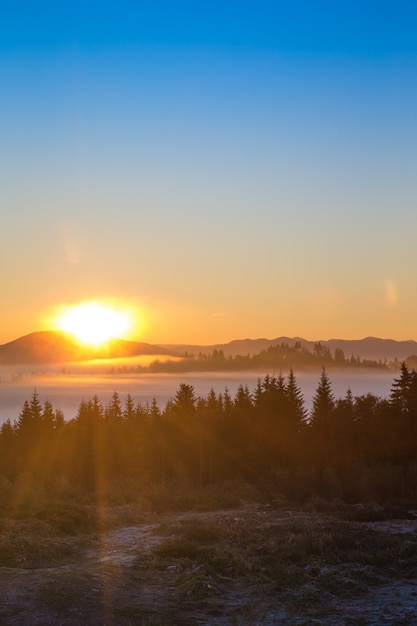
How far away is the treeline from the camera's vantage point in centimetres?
5919

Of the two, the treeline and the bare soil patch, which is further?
the treeline

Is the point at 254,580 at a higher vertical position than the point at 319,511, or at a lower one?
higher

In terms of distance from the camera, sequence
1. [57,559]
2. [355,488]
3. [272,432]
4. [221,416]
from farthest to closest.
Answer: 1. [221,416]
2. [272,432]
3. [355,488]
4. [57,559]

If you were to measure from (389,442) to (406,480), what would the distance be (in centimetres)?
671

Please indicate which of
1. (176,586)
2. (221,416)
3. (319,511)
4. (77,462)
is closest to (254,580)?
(176,586)

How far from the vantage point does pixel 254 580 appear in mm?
22484

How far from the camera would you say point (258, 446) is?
6888 cm

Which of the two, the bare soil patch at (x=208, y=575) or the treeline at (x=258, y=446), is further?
the treeline at (x=258, y=446)

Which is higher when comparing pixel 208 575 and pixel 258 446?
pixel 208 575

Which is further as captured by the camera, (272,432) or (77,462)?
(77,462)

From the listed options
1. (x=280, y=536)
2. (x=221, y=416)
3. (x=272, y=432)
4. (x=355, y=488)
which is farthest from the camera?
(x=221, y=416)

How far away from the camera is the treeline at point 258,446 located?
5919 cm

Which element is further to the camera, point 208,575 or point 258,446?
point 258,446

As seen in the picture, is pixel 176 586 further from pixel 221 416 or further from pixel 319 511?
pixel 221 416
